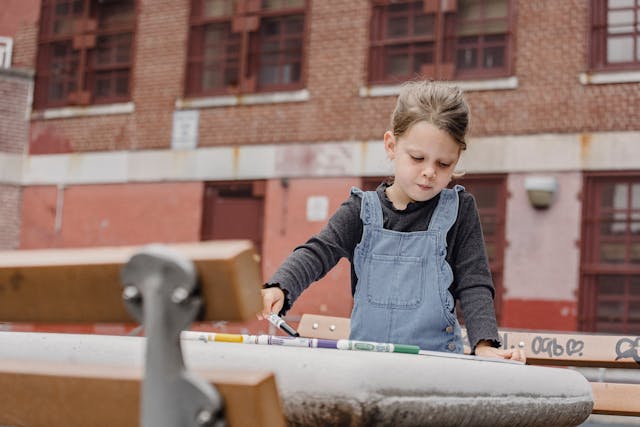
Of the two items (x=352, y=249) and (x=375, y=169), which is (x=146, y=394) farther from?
(x=375, y=169)

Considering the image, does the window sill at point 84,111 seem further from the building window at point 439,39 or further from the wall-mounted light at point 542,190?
the wall-mounted light at point 542,190

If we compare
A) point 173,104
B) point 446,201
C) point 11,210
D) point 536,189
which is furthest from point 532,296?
point 446,201

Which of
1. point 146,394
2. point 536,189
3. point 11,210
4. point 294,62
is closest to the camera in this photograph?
point 146,394

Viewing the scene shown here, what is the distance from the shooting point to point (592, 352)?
4164 millimetres

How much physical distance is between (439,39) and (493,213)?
2225mm

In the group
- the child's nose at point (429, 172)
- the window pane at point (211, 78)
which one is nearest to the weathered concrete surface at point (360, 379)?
the child's nose at point (429, 172)

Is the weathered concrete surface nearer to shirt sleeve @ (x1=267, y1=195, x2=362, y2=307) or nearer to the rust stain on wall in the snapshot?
shirt sleeve @ (x1=267, y1=195, x2=362, y2=307)

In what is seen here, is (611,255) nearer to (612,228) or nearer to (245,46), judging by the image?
(612,228)

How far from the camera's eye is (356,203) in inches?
114

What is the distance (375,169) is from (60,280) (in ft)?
35.7

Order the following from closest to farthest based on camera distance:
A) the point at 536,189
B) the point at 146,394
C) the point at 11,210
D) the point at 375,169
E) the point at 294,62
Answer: the point at 146,394 → the point at 536,189 → the point at 375,169 → the point at 294,62 → the point at 11,210

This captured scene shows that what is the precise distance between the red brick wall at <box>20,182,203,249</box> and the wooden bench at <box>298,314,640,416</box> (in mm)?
9126

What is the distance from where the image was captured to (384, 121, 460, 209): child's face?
2.74m

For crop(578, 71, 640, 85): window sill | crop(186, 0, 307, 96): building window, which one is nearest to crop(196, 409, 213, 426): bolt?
crop(578, 71, 640, 85): window sill
